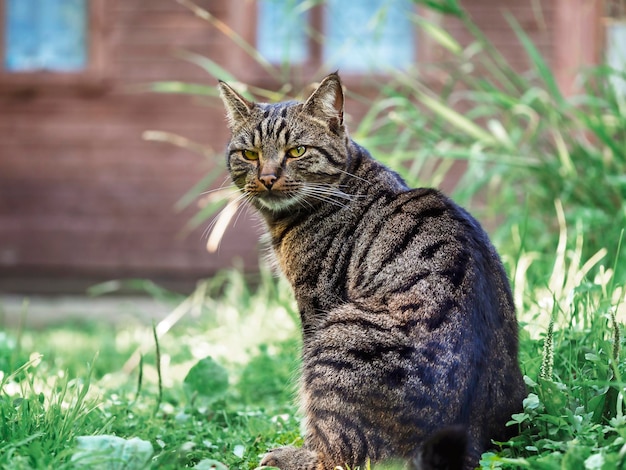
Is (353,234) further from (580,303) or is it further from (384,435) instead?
(580,303)

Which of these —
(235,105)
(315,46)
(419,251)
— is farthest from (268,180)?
(315,46)

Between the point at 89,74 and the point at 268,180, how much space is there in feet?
19.7

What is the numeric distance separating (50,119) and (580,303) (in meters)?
6.72

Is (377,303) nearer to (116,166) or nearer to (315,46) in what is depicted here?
(315,46)

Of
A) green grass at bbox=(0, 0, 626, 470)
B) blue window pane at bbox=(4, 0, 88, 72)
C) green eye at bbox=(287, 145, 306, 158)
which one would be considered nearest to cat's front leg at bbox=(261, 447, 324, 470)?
green grass at bbox=(0, 0, 626, 470)

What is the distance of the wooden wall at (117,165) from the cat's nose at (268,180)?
5.30m

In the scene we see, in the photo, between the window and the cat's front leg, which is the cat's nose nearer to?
the cat's front leg

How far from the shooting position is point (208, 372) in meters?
2.82

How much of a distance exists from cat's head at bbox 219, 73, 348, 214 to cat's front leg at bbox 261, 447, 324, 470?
86 centimetres

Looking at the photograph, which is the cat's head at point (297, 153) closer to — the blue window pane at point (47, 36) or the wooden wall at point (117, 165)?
the wooden wall at point (117, 165)

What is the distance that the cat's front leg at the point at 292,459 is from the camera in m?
2.09

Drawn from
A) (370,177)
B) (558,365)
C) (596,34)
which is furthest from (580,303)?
(596,34)

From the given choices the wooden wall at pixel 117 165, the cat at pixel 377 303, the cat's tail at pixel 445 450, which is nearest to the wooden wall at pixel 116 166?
the wooden wall at pixel 117 165

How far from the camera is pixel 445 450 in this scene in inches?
69.0
